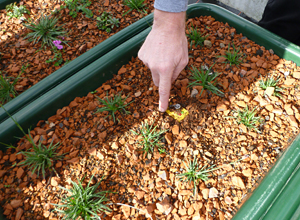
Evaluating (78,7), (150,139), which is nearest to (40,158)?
(150,139)

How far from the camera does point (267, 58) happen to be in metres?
1.21

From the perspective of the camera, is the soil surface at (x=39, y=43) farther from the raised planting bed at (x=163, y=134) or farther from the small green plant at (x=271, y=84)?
the small green plant at (x=271, y=84)

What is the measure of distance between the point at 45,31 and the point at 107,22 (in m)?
0.46

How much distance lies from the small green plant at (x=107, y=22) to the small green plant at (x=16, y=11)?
0.68 m

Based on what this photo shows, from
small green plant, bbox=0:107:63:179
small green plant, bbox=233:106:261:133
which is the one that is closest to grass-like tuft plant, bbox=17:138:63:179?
small green plant, bbox=0:107:63:179

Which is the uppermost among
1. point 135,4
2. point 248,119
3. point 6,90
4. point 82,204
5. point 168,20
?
point 168,20

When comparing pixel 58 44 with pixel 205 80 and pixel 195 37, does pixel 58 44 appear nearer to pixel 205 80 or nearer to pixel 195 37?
pixel 195 37

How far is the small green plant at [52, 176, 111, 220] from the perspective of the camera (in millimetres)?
880

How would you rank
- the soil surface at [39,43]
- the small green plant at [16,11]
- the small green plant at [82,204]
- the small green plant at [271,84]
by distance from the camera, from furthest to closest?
the small green plant at [16,11] → the soil surface at [39,43] → the small green plant at [271,84] → the small green plant at [82,204]

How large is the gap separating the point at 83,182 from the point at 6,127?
0.48 meters

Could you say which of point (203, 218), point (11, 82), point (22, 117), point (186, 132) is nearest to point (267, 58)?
point (186, 132)

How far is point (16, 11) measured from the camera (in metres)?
1.63

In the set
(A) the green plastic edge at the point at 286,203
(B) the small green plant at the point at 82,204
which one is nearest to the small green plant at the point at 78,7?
(B) the small green plant at the point at 82,204

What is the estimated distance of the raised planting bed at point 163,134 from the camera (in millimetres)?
927
